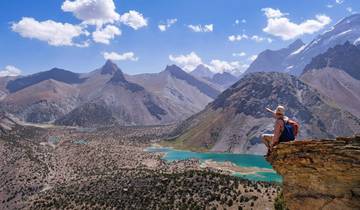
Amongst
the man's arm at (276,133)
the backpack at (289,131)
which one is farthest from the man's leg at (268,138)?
the backpack at (289,131)

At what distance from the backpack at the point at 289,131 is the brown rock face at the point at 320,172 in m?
0.50

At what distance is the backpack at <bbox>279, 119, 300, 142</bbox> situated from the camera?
24270 millimetres

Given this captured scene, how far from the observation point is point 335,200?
75.0 feet

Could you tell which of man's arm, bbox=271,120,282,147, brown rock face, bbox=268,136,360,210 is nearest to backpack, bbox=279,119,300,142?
man's arm, bbox=271,120,282,147

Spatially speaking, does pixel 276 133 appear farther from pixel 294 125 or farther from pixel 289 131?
pixel 294 125

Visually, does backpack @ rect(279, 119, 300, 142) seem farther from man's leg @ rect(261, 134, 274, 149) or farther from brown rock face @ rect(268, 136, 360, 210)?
man's leg @ rect(261, 134, 274, 149)

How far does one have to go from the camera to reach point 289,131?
2445cm

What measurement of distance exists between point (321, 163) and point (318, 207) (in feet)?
9.32

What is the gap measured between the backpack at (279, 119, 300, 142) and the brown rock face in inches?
19.6

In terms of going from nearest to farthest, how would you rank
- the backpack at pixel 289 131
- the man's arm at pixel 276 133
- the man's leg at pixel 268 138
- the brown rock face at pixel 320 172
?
the brown rock face at pixel 320 172, the man's arm at pixel 276 133, the backpack at pixel 289 131, the man's leg at pixel 268 138

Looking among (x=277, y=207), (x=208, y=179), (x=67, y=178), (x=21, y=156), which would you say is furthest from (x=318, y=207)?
Result: (x=21, y=156)

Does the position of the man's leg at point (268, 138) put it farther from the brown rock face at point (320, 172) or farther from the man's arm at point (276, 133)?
the man's arm at point (276, 133)

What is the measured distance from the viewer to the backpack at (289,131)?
2427 cm

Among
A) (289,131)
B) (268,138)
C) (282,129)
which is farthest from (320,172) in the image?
Answer: (268,138)
